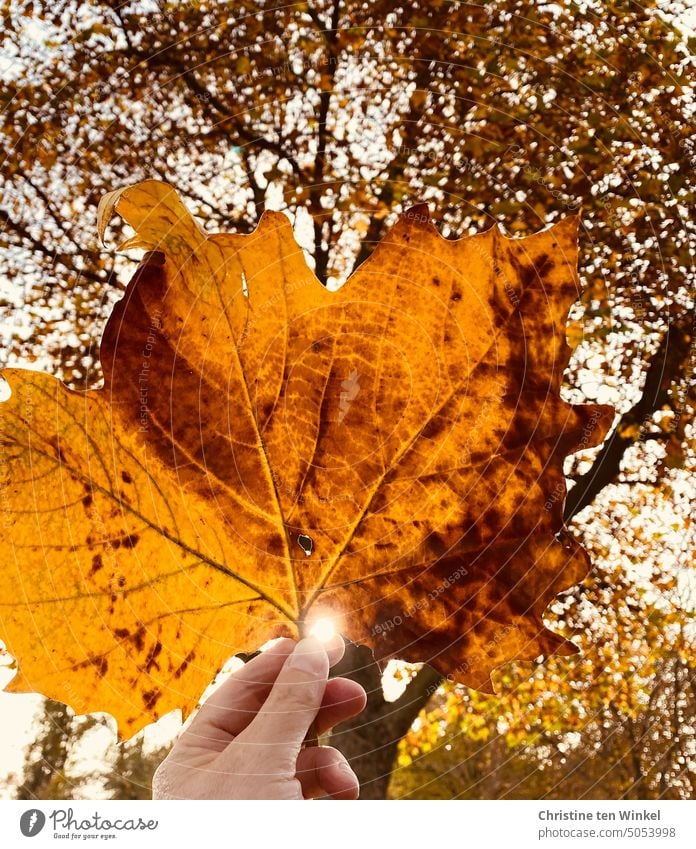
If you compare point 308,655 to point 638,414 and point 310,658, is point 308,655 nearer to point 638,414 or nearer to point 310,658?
point 310,658

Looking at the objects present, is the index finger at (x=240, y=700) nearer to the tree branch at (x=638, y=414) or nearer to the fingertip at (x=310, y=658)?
the fingertip at (x=310, y=658)

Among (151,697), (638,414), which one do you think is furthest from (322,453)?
(638,414)

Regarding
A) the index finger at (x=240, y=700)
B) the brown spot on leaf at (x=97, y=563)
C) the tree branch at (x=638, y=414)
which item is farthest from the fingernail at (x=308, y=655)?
the tree branch at (x=638, y=414)

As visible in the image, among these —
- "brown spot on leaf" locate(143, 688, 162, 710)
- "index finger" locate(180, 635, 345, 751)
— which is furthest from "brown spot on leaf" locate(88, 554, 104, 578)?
"index finger" locate(180, 635, 345, 751)

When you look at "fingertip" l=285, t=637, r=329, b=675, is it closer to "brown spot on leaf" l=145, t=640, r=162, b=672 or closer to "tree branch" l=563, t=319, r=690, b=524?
"brown spot on leaf" l=145, t=640, r=162, b=672

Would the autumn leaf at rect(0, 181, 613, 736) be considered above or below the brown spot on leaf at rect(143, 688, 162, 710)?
above
